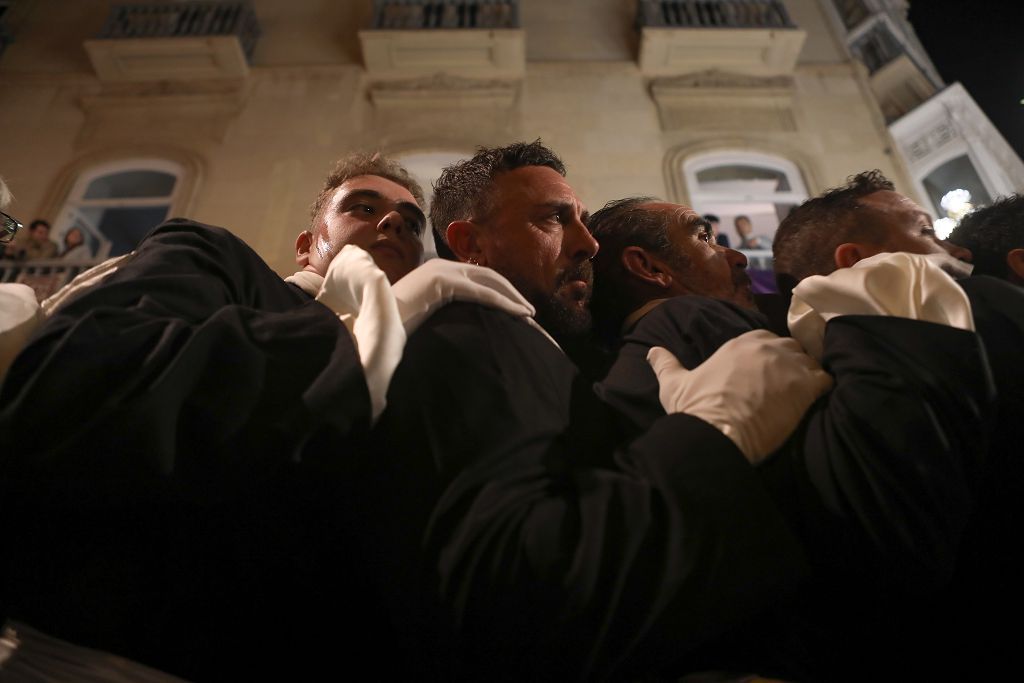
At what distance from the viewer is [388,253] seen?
8.47 ft

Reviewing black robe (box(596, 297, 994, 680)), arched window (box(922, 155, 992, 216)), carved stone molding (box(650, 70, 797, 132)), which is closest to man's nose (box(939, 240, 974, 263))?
black robe (box(596, 297, 994, 680))

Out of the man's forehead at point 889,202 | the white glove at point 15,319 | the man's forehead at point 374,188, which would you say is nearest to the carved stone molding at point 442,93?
the man's forehead at point 374,188

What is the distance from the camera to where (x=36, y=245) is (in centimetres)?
708

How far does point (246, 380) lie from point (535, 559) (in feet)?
1.99

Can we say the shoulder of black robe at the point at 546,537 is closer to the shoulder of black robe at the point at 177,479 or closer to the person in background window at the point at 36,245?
the shoulder of black robe at the point at 177,479

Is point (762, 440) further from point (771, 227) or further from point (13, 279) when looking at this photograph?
point (771, 227)

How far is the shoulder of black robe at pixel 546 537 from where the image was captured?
3.27ft

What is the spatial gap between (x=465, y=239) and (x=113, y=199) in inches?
321

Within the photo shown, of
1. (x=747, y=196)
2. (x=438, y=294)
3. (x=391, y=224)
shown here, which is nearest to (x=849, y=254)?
(x=438, y=294)

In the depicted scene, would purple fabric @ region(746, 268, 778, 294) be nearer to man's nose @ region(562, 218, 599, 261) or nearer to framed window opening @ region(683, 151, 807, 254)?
framed window opening @ region(683, 151, 807, 254)

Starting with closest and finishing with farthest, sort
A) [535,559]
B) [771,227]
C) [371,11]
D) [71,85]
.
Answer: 1. [535,559]
2. [71,85]
3. [371,11]
4. [771,227]

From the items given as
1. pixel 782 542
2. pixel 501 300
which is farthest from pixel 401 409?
pixel 782 542

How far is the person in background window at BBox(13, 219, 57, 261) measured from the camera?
699 centimetres

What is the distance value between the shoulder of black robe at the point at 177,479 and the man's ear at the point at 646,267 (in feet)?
5.42
